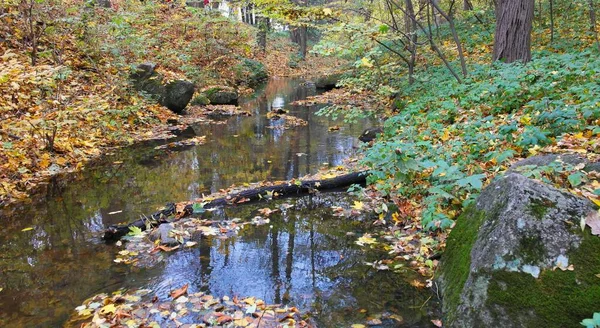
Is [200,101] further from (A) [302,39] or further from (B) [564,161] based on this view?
(A) [302,39]

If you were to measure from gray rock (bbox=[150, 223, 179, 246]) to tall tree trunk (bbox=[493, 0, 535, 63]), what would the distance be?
8.13 m

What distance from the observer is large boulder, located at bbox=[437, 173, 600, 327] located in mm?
2453

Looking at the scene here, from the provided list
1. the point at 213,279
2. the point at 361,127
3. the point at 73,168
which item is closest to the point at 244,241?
the point at 213,279

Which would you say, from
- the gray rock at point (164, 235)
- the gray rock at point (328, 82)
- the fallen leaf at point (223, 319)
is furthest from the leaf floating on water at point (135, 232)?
the gray rock at point (328, 82)

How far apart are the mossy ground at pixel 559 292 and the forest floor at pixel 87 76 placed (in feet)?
22.1

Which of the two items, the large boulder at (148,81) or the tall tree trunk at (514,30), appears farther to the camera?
the large boulder at (148,81)

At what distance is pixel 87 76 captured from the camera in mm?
11594

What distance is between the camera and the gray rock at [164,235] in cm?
479

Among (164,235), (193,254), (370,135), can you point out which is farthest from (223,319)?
(370,135)

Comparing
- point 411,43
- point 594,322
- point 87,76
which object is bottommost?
point 594,322

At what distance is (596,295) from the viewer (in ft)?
7.84

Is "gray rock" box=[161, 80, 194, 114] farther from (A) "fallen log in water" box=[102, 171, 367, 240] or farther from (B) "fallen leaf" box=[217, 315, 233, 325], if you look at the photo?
(B) "fallen leaf" box=[217, 315, 233, 325]

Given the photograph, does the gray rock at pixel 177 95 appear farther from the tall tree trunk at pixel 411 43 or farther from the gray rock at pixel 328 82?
the gray rock at pixel 328 82

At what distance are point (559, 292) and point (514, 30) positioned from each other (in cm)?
782
